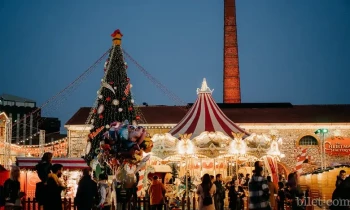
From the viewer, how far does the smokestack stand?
3750 centimetres

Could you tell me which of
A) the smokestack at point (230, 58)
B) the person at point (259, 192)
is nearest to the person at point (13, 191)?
the person at point (259, 192)

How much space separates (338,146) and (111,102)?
1403 centimetres

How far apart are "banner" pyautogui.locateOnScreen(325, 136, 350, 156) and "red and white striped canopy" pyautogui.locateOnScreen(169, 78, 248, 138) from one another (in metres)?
10.7

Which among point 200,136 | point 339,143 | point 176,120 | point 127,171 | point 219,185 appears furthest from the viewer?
point 176,120

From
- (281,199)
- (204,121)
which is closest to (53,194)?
(281,199)

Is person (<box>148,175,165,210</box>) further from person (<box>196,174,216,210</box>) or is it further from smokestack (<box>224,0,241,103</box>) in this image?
smokestack (<box>224,0,241,103</box>)

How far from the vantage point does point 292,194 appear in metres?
10.2

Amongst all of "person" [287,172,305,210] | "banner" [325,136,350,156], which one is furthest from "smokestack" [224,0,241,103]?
"person" [287,172,305,210]

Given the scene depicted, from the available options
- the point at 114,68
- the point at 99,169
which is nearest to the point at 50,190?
the point at 99,169

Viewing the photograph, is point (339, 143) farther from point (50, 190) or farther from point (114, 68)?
point (50, 190)

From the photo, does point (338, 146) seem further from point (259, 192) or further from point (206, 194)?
point (259, 192)

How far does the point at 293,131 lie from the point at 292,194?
19.8 meters

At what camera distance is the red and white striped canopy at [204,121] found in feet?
64.1

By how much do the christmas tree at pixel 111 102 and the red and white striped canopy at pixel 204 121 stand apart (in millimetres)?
2073
